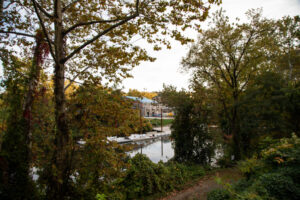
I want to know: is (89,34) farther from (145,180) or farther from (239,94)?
(239,94)

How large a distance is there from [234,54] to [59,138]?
11009 millimetres

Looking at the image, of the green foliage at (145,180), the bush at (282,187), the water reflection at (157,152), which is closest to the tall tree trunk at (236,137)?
the water reflection at (157,152)

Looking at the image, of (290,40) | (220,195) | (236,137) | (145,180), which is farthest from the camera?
(290,40)

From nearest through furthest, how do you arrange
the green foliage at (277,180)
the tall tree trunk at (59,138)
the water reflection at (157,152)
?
the green foliage at (277,180)
the tall tree trunk at (59,138)
the water reflection at (157,152)

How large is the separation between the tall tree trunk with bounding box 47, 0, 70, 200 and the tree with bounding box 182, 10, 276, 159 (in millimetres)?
8791

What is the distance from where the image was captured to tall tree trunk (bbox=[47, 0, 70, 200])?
3.23m

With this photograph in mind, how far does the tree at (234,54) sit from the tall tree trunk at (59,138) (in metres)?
8.79

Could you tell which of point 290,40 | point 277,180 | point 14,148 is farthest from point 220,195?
point 290,40

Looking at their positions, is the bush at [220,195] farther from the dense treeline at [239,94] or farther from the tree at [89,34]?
the dense treeline at [239,94]

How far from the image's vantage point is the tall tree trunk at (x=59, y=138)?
10.6ft

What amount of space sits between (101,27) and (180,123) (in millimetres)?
6941

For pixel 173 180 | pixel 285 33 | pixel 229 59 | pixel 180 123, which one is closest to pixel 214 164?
pixel 180 123

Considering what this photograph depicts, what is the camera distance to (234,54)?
405 inches

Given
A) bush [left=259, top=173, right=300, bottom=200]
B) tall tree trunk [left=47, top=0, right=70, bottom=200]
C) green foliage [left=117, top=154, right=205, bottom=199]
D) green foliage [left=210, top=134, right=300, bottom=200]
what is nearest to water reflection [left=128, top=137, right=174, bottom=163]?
green foliage [left=117, top=154, right=205, bottom=199]
